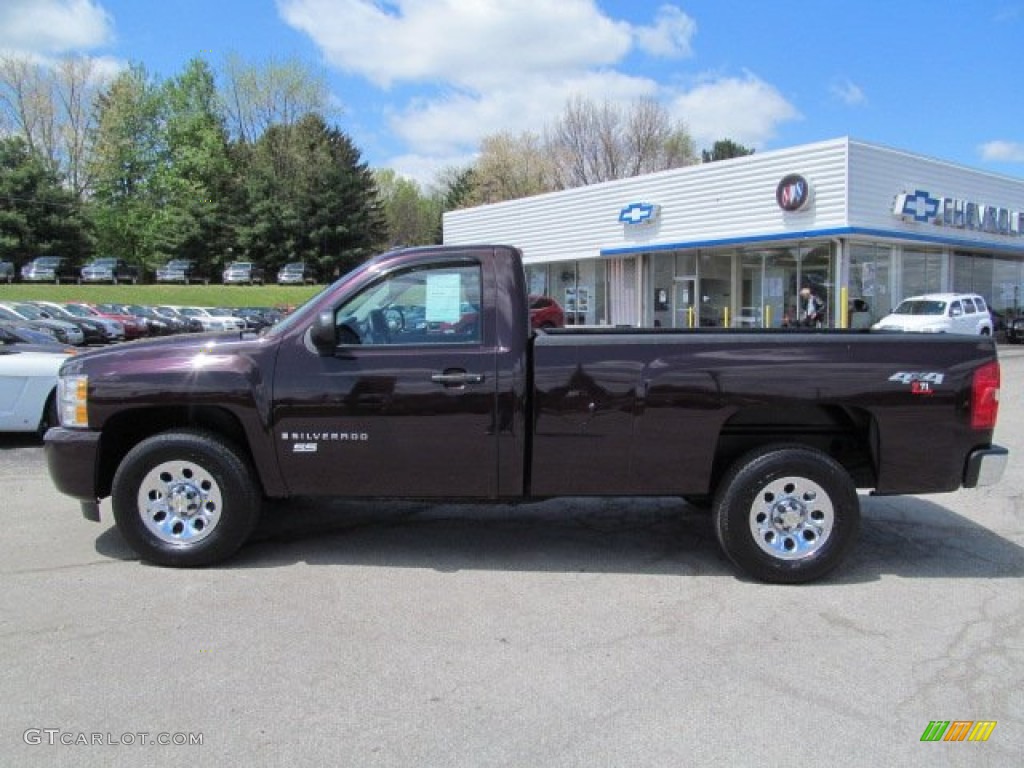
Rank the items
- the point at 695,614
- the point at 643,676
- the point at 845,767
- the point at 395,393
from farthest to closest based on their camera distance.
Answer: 1. the point at 395,393
2. the point at 695,614
3. the point at 643,676
4. the point at 845,767

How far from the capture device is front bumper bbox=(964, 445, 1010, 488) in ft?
15.8

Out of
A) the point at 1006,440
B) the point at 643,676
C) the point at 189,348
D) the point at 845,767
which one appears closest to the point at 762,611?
the point at 643,676

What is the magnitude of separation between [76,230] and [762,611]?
2676 inches

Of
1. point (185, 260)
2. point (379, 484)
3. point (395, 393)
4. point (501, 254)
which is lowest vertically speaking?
point (379, 484)

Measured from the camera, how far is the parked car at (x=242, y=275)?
59344 mm

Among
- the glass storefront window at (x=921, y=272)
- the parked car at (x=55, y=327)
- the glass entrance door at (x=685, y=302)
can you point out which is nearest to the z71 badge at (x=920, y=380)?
the glass entrance door at (x=685, y=302)

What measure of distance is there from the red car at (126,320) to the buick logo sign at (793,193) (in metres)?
25.7

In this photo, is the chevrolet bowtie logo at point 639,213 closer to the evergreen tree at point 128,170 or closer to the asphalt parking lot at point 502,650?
the asphalt parking lot at point 502,650

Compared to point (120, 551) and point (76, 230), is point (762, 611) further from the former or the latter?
point (76, 230)

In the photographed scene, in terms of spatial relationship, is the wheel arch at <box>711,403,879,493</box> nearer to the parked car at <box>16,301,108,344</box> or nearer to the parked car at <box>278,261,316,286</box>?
the parked car at <box>16,301,108,344</box>

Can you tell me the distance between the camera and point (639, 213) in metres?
29.7

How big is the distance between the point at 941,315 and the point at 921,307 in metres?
0.91

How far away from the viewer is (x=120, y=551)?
5.38 m

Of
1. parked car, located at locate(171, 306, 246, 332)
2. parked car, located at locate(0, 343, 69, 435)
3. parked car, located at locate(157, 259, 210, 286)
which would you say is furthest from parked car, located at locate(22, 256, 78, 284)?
parked car, located at locate(0, 343, 69, 435)
